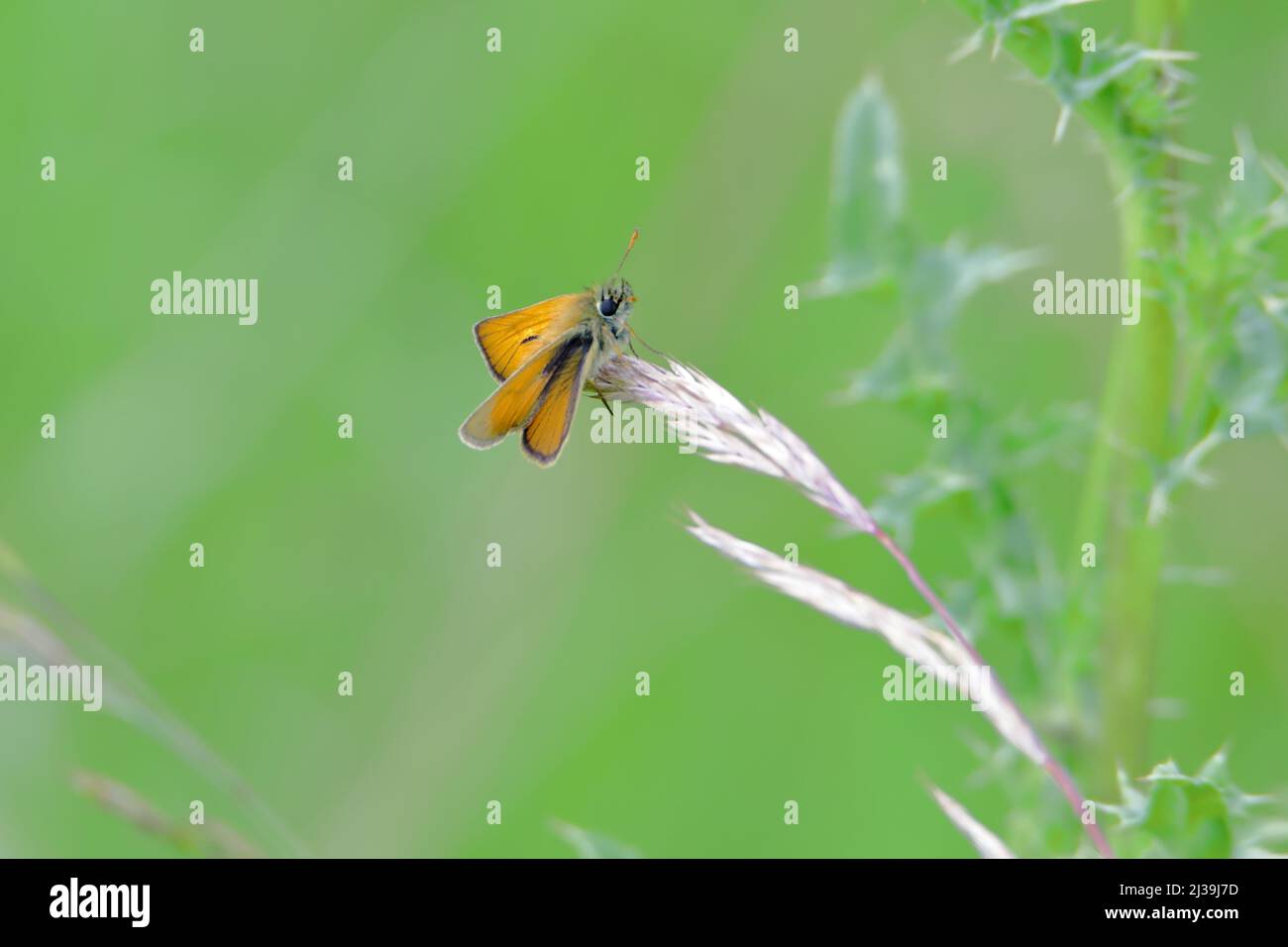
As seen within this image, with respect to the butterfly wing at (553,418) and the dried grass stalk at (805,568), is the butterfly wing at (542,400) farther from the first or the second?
the dried grass stalk at (805,568)

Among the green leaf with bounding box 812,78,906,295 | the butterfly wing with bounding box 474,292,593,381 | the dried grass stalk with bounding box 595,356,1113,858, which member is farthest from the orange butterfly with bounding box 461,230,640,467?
the green leaf with bounding box 812,78,906,295

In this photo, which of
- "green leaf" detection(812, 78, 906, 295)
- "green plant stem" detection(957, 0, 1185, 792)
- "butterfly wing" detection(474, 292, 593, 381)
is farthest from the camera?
"green leaf" detection(812, 78, 906, 295)

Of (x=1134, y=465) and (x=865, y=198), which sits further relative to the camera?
(x=865, y=198)

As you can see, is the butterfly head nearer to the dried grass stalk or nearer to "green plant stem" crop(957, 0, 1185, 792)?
the dried grass stalk

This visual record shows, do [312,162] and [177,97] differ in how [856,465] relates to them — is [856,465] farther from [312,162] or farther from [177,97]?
[177,97]

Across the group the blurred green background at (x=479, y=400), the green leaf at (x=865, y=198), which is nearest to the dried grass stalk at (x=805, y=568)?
the green leaf at (x=865, y=198)

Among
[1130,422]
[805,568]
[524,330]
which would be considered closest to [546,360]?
[524,330]

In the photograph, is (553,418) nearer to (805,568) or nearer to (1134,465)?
(805,568)

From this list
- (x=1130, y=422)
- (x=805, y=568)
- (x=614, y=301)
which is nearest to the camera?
(x=805, y=568)
